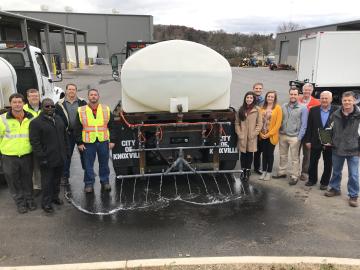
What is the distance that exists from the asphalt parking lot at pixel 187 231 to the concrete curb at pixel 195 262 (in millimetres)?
189

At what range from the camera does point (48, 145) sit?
4.80 metres

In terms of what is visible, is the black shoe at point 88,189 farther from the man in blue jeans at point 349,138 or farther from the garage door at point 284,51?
the garage door at point 284,51

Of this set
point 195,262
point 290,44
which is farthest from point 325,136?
point 290,44

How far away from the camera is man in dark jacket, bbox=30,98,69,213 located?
4.73 metres

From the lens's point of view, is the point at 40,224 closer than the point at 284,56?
Yes

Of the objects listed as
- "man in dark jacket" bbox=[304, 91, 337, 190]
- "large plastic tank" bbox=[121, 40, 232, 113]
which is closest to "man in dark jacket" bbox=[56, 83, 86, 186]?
"large plastic tank" bbox=[121, 40, 232, 113]

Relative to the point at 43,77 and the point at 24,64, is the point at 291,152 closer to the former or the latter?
the point at 43,77

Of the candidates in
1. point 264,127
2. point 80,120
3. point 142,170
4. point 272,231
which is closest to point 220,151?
point 264,127

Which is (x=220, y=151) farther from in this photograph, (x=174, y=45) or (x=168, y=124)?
(x=174, y=45)

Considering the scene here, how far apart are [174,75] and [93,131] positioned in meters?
1.48

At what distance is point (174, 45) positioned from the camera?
519 centimetres

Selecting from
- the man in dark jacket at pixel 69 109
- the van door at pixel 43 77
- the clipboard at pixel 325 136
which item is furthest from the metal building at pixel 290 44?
the man in dark jacket at pixel 69 109

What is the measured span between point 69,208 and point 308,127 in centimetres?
391

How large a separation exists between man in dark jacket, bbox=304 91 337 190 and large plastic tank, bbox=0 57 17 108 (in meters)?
5.11
